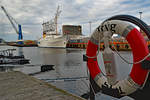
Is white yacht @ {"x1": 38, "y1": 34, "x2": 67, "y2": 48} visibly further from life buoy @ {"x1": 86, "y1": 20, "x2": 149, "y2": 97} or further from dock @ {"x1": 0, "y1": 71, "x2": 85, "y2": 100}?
life buoy @ {"x1": 86, "y1": 20, "x2": 149, "y2": 97}

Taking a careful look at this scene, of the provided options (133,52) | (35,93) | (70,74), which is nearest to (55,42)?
(70,74)

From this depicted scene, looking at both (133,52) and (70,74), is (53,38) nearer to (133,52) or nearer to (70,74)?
(70,74)

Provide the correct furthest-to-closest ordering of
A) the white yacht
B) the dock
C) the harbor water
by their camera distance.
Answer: the white yacht, the harbor water, the dock

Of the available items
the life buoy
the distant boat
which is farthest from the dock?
the distant boat

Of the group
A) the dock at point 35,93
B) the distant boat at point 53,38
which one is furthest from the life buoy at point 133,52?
the distant boat at point 53,38

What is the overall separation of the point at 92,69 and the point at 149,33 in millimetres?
1656

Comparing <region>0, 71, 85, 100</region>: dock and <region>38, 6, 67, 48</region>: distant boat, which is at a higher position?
<region>38, 6, 67, 48</region>: distant boat

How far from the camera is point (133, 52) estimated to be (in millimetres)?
2582

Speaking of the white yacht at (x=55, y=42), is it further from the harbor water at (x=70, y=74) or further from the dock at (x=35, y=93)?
the dock at (x=35, y=93)

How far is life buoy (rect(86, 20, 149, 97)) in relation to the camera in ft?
8.03

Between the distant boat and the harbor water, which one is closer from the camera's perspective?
the harbor water

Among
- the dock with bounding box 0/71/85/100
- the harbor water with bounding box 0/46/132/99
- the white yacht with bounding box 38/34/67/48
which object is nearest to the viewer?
the dock with bounding box 0/71/85/100

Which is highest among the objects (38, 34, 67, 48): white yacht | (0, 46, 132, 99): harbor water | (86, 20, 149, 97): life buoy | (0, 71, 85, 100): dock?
(38, 34, 67, 48): white yacht

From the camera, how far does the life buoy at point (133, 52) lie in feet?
8.03
